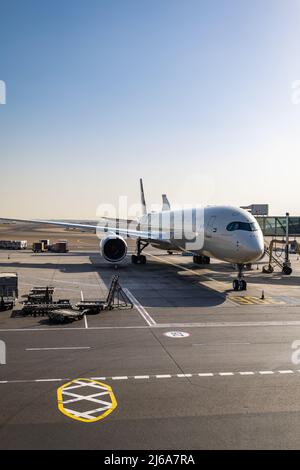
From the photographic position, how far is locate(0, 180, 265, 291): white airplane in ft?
85.6

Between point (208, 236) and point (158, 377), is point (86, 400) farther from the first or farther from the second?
point (208, 236)

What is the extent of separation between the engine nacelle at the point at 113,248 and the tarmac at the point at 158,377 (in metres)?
11.6

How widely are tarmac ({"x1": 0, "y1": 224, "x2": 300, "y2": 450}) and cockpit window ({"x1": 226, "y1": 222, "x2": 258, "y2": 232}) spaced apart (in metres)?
4.50

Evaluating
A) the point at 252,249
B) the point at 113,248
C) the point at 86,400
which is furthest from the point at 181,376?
the point at 113,248

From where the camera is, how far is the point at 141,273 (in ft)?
119

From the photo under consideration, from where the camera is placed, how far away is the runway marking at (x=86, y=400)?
9.85 metres

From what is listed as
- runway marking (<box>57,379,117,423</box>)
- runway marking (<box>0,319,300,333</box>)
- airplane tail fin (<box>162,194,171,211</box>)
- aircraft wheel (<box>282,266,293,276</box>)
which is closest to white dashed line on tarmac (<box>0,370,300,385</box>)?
runway marking (<box>57,379,117,423</box>)

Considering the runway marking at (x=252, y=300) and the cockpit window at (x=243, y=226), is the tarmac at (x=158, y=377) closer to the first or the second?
the runway marking at (x=252, y=300)

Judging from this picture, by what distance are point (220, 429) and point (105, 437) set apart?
2485 millimetres

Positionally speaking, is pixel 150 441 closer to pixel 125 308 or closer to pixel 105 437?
pixel 105 437

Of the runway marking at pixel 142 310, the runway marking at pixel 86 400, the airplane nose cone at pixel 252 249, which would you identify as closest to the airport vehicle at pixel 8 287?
the runway marking at pixel 142 310

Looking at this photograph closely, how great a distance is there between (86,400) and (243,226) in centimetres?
1837

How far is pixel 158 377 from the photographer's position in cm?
1238
